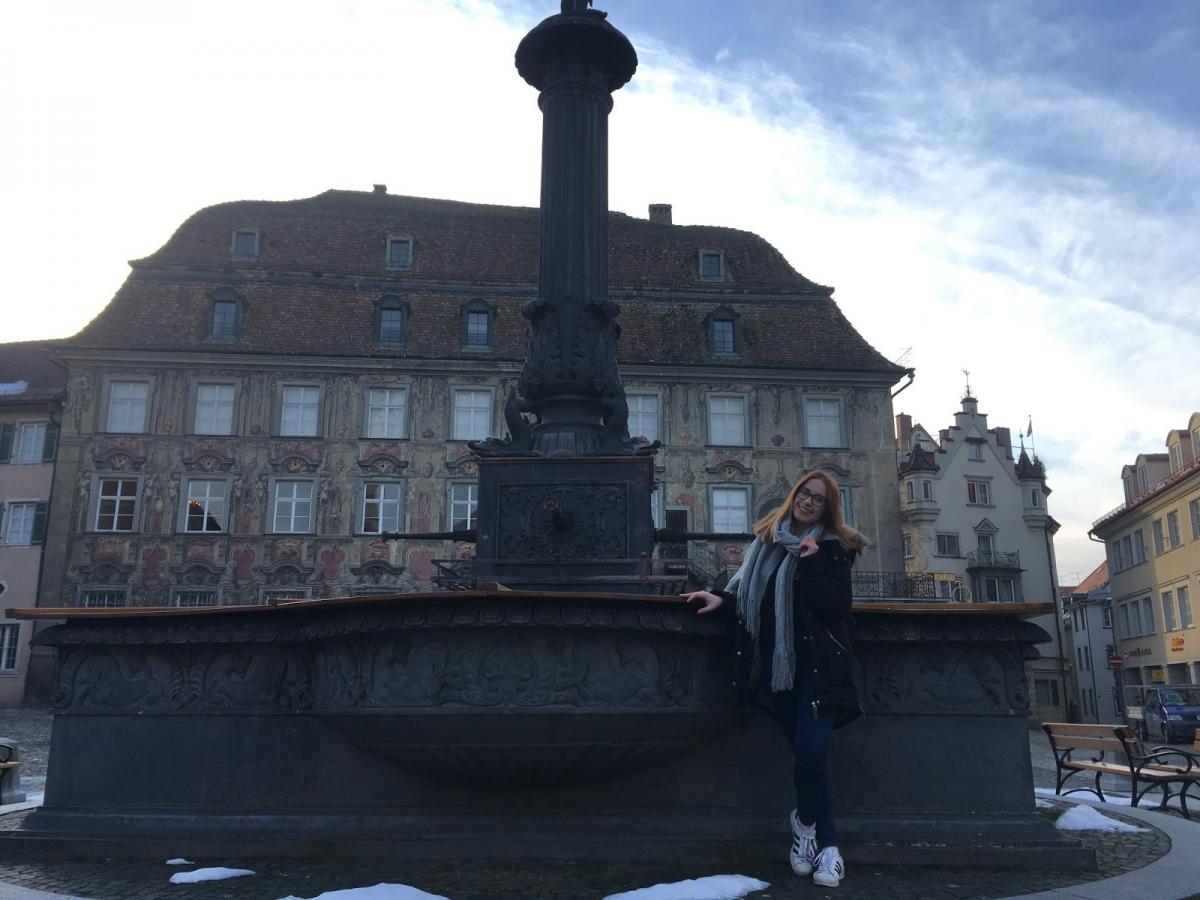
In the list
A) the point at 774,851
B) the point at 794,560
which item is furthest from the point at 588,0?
the point at 774,851

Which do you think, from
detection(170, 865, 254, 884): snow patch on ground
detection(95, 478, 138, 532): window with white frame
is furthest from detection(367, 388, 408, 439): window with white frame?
detection(170, 865, 254, 884): snow patch on ground

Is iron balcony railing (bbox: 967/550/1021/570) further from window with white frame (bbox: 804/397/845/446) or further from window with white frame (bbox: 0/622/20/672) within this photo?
window with white frame (bbox: 0/622/20/672)

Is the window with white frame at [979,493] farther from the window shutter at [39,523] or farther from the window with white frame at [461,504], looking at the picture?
the window shutter at [39,523]

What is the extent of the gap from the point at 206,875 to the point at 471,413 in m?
26.1

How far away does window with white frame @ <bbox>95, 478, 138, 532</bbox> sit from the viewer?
2922 cm

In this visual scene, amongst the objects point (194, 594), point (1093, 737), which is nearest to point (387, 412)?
point (194, 594)

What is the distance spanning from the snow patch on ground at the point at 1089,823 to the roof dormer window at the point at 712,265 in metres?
27.7

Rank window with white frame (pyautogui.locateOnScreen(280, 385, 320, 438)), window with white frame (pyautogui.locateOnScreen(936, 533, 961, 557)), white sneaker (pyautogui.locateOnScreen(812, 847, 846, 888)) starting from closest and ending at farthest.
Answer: white sneaker (pyautogui.locateOnScreen(812, 847, 846, 888)) < window with white frame (pyautogui.locateOnScreen(280, 385, 320, 438)) < window with white frame (pyautogui.locateOnScreen(936, 533, 961, 557))

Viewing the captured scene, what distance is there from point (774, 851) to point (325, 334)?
2729cm

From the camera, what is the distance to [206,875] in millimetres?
4707

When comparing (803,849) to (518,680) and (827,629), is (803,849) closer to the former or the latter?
(827,629)

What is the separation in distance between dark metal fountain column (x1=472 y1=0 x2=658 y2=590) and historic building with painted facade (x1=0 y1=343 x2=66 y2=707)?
87.4 feet

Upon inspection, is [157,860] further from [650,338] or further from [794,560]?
[650,338]

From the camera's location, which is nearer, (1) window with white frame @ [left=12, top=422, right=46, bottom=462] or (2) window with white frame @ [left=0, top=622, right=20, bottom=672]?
(2) window with white frame @ [left=0, top=622, right=20, bottom=672]
